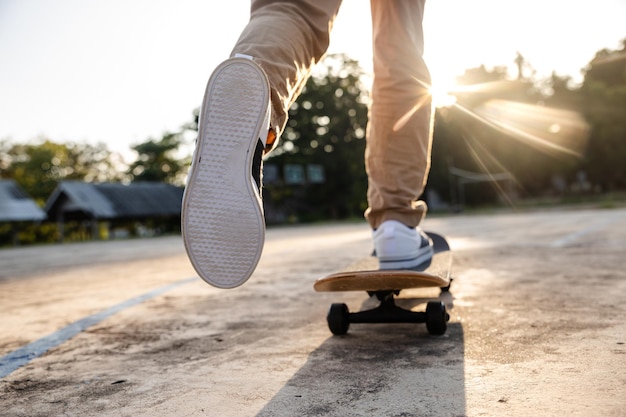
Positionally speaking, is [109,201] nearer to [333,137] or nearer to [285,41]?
[333,137]

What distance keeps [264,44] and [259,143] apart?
0.25 m

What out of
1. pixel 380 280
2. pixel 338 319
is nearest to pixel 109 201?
pixel 338 319

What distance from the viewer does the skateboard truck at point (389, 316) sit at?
58.1 inches

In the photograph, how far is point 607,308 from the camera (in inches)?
66.2

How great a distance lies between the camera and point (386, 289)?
156cm

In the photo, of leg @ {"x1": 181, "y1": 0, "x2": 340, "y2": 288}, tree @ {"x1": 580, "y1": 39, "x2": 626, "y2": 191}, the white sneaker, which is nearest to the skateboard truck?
the white sneaker

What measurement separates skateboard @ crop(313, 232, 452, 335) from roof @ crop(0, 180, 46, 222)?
33.4 m


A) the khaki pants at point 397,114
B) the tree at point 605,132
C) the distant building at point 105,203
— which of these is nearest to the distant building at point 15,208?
the distant building at point 105,203

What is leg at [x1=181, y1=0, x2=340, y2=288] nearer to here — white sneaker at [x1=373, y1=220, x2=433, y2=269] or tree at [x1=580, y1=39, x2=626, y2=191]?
white sneaker at [x1=373, y1=220, x2=433, y2=269]

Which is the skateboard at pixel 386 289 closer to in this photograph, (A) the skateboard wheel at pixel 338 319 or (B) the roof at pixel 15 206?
(A) the skateboard wheel at pixel 338 319

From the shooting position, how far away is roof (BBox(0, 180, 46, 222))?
31109mm

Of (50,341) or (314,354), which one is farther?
(50,341)

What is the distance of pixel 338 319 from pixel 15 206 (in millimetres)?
34332

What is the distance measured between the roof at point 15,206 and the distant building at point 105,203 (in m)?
1.35
